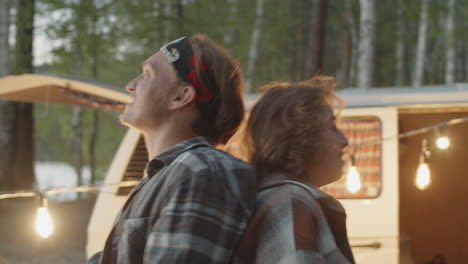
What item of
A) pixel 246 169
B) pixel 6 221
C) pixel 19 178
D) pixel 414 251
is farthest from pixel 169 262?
pixel 19 178

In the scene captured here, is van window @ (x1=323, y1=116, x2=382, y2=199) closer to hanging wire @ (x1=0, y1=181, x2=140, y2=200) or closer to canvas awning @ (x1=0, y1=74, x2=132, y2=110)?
hanging wire @ (x1=0, y1=181, x2=140, y2=200)

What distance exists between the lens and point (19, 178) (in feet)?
46.0

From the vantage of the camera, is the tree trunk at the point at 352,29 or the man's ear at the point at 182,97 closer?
the man's ear at the point at 182,97

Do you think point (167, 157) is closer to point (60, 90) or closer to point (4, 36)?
point (60, 90)

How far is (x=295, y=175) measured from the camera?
183 cm

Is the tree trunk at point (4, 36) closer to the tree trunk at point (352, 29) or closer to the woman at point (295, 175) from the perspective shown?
the woman at point (295, 175)

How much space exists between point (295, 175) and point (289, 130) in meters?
0.13

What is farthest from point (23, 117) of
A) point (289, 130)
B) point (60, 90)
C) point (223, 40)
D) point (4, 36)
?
point (223, 40)

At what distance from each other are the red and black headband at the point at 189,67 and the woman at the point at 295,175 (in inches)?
7.7

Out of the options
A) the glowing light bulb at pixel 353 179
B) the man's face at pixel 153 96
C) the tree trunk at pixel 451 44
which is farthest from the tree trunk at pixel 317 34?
the man's face at pixel 153 96

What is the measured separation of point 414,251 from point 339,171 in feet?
20.4

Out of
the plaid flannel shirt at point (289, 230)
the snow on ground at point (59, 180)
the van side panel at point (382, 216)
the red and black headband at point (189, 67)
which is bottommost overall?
the snow on ground at point (59, 180)

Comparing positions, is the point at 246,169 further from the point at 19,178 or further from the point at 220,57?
the point at 19,178

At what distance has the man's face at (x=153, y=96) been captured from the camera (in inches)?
70.7
